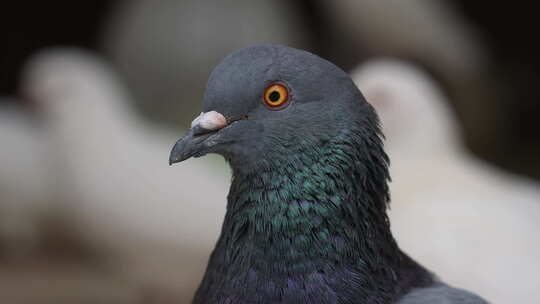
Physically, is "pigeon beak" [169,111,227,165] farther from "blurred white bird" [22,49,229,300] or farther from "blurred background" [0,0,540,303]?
"blurred white bird" [22,49,229,300]

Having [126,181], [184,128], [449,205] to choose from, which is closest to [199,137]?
[449,205]

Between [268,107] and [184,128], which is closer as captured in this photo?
[268,107]

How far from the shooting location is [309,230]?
2.97 meters

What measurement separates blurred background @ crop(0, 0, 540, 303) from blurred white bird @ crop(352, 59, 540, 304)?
0.01 meters

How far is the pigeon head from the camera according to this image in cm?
291

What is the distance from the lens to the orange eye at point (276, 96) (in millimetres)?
2943

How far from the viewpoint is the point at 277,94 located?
296 centimetres

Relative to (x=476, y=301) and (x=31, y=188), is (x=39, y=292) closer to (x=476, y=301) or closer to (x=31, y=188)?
(x=31, y=188)

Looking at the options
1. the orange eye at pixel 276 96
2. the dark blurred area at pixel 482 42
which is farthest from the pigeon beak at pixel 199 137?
the dark blurred area at pixel 482 42

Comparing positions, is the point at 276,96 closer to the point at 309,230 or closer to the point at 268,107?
the point at 268,107

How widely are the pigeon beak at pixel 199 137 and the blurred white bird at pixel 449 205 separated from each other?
2235 mm

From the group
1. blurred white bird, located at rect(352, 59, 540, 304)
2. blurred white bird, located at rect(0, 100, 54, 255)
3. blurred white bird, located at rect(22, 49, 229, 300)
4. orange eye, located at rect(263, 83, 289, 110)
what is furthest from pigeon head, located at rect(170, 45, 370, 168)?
blurred white bird, located at rect(0, 100, 54, 255)

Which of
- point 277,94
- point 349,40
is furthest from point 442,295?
point 349,40

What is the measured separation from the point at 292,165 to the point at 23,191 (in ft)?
19.5
